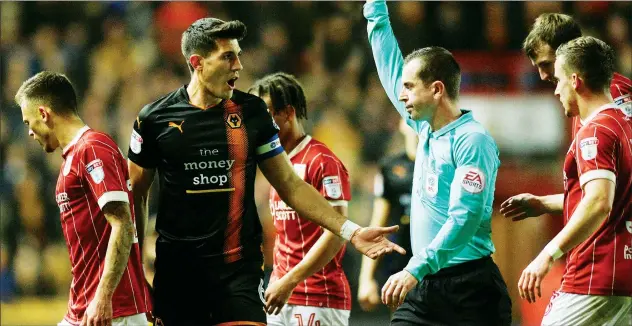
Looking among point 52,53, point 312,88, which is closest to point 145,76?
point 52,53

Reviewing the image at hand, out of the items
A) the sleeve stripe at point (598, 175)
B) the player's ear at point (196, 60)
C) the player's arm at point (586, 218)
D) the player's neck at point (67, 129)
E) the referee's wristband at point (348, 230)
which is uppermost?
the player's ear at point (196, 60)

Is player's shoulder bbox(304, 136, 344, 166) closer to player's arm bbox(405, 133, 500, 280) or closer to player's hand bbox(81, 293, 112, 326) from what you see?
player's arm bbox(405, 133, 500, 280)

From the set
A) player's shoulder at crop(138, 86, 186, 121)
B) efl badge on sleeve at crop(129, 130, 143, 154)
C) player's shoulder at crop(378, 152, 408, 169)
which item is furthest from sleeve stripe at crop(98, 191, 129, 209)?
player's shoulder at crop(378, 152, 408, 169)

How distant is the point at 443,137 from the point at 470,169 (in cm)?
30

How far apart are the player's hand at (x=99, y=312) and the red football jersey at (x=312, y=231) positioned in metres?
1.73

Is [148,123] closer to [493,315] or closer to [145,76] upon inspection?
[493,315]

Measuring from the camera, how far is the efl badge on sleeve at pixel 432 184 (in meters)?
5.11

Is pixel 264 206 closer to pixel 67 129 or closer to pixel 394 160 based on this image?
pixel 394 160

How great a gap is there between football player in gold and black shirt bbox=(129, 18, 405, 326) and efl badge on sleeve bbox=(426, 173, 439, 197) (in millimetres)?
426

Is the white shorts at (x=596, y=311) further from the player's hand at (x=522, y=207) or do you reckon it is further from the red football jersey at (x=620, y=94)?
the red football jersey at (x=620, y=94)

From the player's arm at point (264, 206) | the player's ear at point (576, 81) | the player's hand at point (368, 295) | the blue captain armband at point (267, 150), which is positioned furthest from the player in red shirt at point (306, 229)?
the player's arm at point (264, 206)

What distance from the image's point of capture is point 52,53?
1363 centimetres

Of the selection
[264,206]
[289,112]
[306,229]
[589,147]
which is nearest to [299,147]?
[289,112]

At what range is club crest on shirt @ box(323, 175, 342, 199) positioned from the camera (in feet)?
20.6
